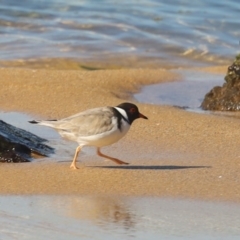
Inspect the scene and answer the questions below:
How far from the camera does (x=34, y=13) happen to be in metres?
19.0

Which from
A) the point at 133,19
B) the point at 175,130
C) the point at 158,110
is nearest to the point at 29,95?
the point at 158,110

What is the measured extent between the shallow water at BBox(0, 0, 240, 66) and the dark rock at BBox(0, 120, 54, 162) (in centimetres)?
781

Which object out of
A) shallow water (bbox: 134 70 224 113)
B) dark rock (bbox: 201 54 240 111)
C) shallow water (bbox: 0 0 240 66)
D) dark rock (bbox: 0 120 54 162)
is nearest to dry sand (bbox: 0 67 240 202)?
dark rock (bbox: 0 120 54 162)

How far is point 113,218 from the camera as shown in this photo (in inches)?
217

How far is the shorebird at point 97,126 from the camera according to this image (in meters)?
6.74

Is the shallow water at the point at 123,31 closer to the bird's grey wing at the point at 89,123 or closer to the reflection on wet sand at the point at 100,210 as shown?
the bird's grey wing at the point at 89,123

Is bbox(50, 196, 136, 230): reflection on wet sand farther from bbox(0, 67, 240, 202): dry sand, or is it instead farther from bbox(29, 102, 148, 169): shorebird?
bbox(29, 102, 148, 169): shorebird

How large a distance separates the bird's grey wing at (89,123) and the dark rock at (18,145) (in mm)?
412

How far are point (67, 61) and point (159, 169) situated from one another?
8737 mm

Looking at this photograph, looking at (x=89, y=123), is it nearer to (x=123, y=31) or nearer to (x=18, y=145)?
(x=18, y=145)

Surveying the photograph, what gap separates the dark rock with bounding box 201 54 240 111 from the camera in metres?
10.1

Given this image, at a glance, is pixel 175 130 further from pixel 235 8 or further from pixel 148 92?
pixel 235 8

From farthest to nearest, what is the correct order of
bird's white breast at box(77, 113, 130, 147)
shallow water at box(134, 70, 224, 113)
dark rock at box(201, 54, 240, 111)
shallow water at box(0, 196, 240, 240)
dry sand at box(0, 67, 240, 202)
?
shallow water at box(134, 70, 224, 113), dark rock at box(201, 54, 240, 111), bird's white breast at box(77, 113, 130, 147), dry sand at box(0, 67, 240, 202), shallow water at box(0, 196, 240, 240)

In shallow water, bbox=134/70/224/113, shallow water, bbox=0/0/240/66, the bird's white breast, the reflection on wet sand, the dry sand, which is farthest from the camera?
shallow water, bbox=0/0/240/66
